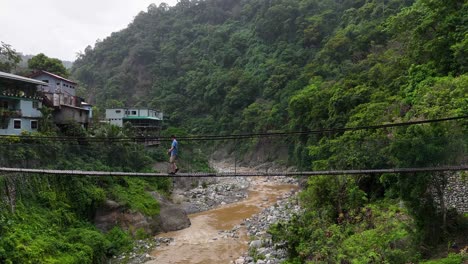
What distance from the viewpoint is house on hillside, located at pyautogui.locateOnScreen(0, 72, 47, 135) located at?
555 inches

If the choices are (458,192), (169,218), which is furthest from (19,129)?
(458,192)

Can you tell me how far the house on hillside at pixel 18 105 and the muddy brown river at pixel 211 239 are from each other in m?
7.40

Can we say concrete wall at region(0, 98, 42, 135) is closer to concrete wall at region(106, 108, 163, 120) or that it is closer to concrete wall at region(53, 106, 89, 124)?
concrete wall at region(53, 106, 89, 124)

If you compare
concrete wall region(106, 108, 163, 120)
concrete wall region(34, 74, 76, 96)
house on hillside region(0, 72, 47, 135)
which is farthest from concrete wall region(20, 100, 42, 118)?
concrete wall region(106, 108, 163, 120)

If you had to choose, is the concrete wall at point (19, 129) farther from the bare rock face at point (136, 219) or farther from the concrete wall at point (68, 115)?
the bare rock face at point (136, 219)

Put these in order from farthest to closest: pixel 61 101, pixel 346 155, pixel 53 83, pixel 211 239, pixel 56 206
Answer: pixel 53 83
pixel 61 101
pixel 211 239
pixel 346 155
pixel 56 206

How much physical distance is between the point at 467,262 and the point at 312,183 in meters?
4.72

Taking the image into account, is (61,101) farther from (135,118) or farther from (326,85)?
(326,85)

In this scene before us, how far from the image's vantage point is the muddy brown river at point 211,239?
34.1 ft

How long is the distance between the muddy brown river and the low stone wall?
5.74 metres

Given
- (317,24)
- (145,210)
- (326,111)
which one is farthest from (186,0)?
(145,210)

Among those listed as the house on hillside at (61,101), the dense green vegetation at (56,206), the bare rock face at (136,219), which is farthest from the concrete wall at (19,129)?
the bare rock face at (136,219)

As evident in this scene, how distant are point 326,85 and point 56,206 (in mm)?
16575

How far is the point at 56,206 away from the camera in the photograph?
407 inches
